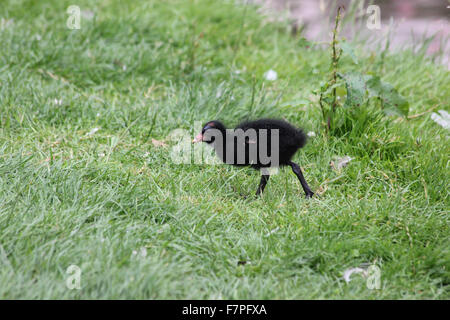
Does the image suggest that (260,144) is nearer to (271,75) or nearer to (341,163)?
(341,163)

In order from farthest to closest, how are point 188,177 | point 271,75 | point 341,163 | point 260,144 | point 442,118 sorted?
point 271,75 < point 442,118 < point 341,163 < point 188,177 < point 260,144

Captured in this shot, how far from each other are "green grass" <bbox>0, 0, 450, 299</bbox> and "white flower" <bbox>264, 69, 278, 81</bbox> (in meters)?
0.05

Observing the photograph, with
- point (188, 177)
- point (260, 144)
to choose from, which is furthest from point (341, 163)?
point (188, 177)

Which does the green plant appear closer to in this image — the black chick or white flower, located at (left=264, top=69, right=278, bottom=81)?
the black chick

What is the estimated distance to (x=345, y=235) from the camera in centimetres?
340

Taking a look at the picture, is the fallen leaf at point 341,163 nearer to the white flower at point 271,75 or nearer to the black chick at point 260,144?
the black chick at point 260,144

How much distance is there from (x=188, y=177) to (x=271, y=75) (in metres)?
2.12

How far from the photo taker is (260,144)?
386 centimetres

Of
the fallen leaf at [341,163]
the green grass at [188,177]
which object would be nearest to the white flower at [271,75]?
the green grass at [188,177]

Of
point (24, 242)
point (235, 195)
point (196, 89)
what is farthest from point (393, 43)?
point (24, 242)

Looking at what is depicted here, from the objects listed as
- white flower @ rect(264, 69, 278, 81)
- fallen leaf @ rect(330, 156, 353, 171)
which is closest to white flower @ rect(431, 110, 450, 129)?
fallen leaf @ rect(330, 156, 353, 171)

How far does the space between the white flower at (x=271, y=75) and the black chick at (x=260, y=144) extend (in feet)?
6.12

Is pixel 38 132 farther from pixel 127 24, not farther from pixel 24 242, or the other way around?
pixel 127 24
